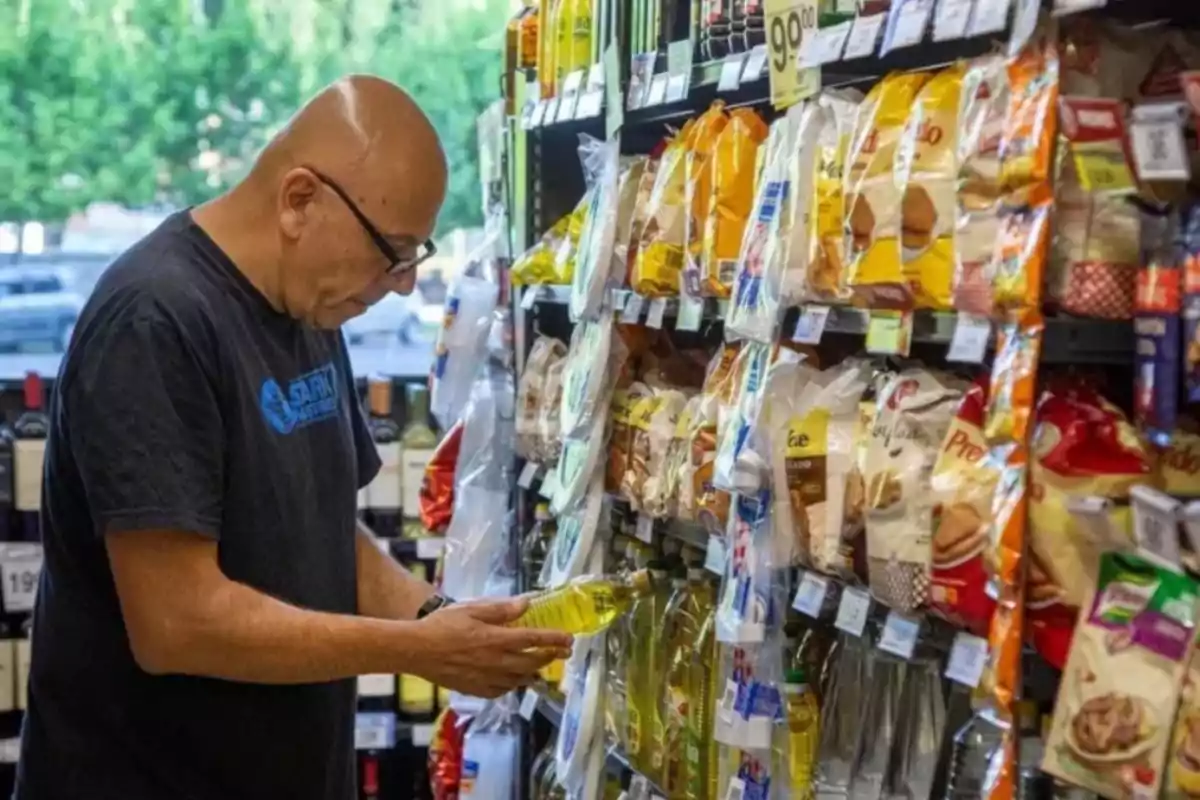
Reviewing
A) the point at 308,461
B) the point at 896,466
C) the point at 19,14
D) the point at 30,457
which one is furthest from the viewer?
the point at 19,14

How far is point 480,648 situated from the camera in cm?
201

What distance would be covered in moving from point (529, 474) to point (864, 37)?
1.75 m

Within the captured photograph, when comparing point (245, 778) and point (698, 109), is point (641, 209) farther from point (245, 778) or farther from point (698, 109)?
point (245, 778)

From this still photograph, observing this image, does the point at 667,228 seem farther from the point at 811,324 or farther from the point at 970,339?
the point at 970,339

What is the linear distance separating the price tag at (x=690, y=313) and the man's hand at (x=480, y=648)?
0.68 meters

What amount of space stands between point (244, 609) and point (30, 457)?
2.97m

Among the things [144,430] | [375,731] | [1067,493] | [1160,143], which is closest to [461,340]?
[375,731]

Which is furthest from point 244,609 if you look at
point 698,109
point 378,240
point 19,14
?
point 19,14

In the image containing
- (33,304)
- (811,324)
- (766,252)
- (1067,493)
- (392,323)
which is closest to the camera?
(1067,493)

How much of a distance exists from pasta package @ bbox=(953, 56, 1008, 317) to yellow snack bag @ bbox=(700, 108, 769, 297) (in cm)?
69

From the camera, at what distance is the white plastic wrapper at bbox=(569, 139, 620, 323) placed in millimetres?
2963

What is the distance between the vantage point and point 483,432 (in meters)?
3.77

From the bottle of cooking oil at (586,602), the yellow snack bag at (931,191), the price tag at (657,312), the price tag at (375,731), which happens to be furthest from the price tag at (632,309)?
the price tag at (375,731)

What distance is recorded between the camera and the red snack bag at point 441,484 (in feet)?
12.7
